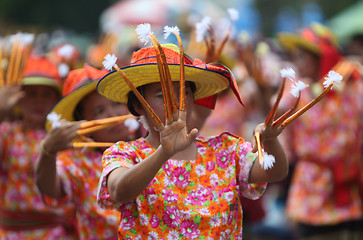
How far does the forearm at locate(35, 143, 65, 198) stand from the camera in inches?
130

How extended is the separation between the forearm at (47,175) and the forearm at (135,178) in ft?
3.27

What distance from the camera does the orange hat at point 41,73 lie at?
4453mm

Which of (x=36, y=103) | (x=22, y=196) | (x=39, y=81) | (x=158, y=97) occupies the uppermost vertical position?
(x=158, y=97)

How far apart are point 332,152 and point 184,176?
9.34 ft

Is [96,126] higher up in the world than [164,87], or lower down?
lower down

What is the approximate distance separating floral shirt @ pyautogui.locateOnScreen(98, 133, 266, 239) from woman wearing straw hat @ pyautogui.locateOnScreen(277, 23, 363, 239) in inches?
104

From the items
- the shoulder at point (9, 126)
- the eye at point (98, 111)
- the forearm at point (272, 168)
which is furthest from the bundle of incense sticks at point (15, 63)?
the forearm at point (272, 168)

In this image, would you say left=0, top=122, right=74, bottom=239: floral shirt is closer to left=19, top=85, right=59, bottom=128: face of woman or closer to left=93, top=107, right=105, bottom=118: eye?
left=19, top=85, right=59, bottom=128: face of woman

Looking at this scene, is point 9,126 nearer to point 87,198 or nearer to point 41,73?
point 41,73

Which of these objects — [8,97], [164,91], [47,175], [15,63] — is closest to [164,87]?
[164,91]

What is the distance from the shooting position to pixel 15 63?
14.1ft

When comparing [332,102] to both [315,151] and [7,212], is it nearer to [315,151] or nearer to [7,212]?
[315,151]

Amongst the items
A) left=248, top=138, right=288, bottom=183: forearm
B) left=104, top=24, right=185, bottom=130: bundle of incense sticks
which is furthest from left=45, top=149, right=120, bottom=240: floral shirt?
left=104, top=24, right=185, bottom=130: bundle of incense sticks

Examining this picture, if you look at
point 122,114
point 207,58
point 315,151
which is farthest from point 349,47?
point 122,114
